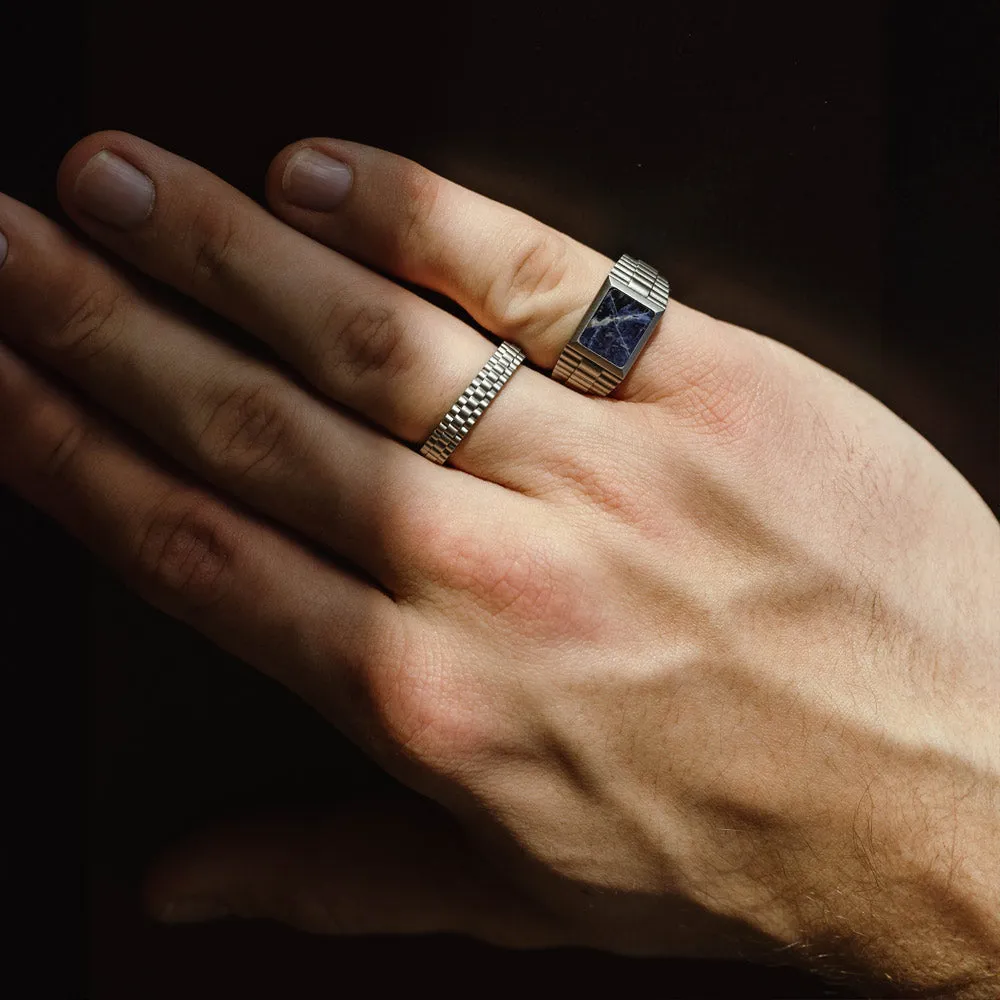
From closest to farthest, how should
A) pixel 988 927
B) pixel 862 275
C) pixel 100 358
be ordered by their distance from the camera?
pixel 100 358, pixel 988 927, pixel 862 275

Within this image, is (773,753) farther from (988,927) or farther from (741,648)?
(988,927)

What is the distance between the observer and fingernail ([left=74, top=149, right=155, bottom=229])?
81 cm

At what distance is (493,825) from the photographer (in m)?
0.92

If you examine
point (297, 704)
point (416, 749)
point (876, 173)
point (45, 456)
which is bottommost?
point (297, 704)

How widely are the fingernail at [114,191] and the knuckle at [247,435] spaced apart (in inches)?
7.3

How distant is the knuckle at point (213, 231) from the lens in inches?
32.9

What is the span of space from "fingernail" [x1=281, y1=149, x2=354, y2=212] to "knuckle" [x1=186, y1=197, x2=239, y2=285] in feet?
0.21

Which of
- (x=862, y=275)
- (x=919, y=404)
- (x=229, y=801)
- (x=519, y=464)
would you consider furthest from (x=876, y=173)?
(x=229, y=801)

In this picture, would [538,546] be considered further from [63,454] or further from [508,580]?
[63,454]

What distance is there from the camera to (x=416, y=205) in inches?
33.9

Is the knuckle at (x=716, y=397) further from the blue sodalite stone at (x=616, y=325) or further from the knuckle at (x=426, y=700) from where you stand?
the knuckle at (x=426, y=700)

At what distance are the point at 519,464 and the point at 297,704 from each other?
1.39 feet

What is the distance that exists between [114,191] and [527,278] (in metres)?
0.40

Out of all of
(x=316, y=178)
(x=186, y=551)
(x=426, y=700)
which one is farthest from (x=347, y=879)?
(x=316, y=178)
